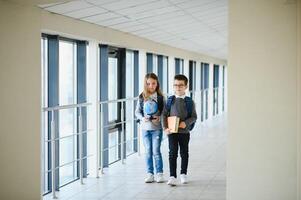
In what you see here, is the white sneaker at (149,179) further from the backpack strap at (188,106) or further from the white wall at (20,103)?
the white wall at (20,103)

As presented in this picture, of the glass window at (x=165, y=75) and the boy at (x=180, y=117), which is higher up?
the glass window at (x=165, y=75)

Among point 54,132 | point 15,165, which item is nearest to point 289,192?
point 15,165

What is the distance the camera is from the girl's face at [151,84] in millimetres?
4234

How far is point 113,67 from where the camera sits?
5.88m

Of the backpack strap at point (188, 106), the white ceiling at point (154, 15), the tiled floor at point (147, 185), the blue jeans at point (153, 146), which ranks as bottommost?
the tiled floor at point (147, 185)

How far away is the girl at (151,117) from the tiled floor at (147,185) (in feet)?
0.83

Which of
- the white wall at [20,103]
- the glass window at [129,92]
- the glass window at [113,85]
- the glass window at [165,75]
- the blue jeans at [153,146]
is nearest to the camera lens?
the white wall at [20,103]

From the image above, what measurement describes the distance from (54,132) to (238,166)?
71.1 inches

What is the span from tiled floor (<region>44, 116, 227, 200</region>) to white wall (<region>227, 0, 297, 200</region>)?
121 centimetres

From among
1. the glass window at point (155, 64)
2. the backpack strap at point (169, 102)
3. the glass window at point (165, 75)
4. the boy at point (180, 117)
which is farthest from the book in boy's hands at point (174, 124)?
the glass window at point (165, 75)

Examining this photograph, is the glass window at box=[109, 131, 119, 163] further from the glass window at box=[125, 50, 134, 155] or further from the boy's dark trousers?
the boy's dark trousers

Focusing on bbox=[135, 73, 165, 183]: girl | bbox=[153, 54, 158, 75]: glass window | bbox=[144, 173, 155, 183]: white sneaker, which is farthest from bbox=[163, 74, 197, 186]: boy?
bbox=[153, 54, 158, 75]: glass window

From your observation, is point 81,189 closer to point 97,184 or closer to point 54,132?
point 97,184

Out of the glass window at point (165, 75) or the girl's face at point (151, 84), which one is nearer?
the girl's face at point (151, 84)
